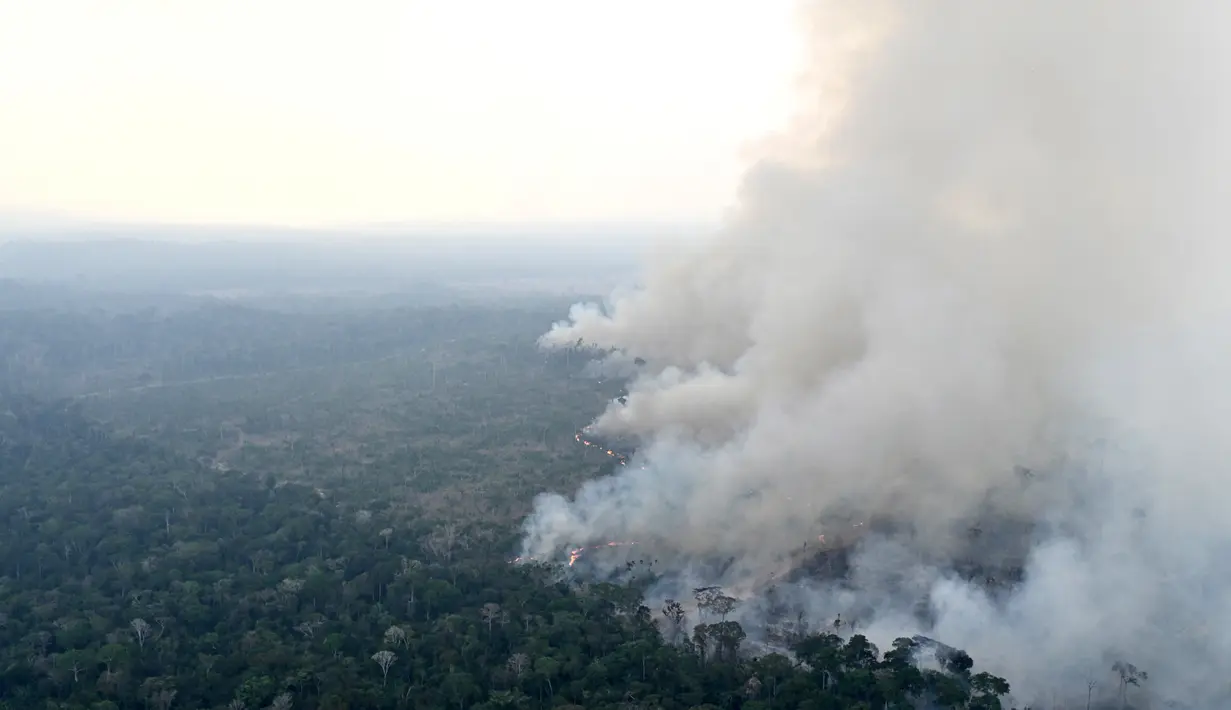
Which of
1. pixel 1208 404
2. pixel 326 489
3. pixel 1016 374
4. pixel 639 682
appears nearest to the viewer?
pixel 639 682

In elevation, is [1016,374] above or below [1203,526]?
above

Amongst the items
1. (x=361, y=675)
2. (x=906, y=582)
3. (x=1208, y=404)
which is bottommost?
(x=361, y=675)

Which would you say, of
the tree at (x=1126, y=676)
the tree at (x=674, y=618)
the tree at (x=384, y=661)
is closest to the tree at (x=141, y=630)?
the tree at (x=384, y=661)

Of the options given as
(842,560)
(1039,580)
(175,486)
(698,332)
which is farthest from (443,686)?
(698,332)

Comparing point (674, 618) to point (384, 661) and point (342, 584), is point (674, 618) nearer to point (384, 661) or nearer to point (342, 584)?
point (384, 661)

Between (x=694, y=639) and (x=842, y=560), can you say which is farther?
(x=842, y=560)

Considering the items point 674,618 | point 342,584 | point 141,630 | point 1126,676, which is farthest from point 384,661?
point 1126,676


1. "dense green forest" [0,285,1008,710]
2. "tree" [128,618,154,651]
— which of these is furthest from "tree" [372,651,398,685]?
"tree" [128,618,154,651]

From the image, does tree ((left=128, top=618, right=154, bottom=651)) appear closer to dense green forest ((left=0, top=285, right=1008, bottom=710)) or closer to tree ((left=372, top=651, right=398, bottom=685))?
dense green forest ((left=0, top=285, right=1008, bottom=710))

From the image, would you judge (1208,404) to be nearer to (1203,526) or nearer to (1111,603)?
(1203,526)
